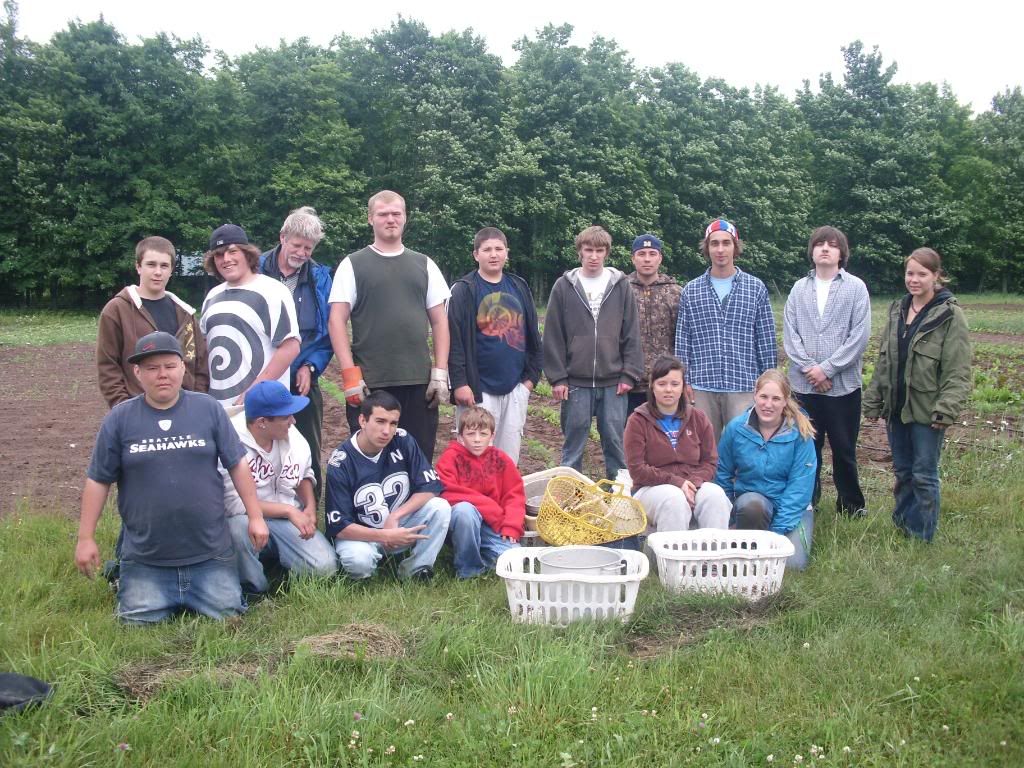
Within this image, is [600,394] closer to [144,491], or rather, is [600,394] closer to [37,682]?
[144,491]

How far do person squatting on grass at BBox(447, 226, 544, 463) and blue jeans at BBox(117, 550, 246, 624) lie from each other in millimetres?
1918

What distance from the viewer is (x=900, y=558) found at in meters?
4.85

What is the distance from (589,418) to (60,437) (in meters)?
6.07

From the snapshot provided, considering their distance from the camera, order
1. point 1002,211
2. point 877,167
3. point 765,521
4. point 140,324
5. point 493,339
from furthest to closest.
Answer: point 1002,211
point 877,167
point 493,339
point 765,521
point 140,324

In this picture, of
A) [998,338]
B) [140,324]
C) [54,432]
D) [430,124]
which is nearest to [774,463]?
[140,324]

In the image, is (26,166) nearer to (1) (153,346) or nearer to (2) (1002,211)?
(1) (153,346)

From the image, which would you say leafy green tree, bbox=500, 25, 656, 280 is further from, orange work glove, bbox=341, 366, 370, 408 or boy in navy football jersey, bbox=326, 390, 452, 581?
boy in navy football jersey, bbox=326, 390, 452, 581

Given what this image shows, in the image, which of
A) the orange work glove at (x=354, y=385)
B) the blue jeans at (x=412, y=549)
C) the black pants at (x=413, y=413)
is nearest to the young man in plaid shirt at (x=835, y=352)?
the black pants at (x=413, y=413)

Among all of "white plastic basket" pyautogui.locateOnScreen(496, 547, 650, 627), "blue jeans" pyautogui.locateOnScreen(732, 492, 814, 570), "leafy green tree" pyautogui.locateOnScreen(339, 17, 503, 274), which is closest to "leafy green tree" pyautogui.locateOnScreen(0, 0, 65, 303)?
"leafy green tree" pyautogui.locateOnScreen(339, 17, 503, 274)

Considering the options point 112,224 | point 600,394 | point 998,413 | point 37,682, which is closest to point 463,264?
point 112,224

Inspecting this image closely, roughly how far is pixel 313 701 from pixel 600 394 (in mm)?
3359

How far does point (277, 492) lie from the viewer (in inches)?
187

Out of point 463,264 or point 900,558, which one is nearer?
point 900,558

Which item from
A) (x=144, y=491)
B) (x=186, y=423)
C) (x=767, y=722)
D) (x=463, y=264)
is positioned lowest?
(x=767, y=722)
